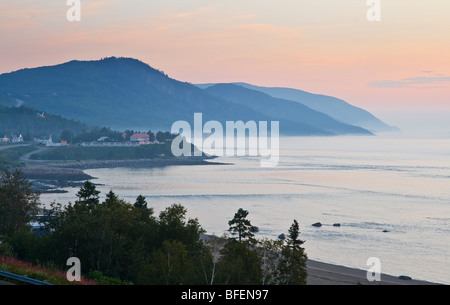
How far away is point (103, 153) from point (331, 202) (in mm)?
58661

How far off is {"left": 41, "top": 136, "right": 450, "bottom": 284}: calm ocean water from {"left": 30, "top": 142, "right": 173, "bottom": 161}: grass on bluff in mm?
13269

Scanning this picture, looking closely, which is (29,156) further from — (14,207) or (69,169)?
(14,207)

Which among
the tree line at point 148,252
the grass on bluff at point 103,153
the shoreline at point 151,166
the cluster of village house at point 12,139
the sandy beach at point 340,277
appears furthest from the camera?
the cluster of village house at point 12,139

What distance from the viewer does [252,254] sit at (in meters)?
14.1

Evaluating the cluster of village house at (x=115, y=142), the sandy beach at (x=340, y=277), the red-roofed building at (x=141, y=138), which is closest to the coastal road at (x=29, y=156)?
the cluster of village house at (x=115, y=142)

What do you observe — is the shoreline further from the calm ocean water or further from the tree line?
the tree line

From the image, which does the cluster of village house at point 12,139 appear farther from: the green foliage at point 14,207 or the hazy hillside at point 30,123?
the green foliage at point 14,207

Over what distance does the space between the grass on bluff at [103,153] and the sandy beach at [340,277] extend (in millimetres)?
67280

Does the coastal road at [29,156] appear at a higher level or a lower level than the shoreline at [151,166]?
higher

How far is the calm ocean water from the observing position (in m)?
27.8

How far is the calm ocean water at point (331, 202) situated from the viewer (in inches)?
1096

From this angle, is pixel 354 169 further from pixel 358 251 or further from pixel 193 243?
pixel 193 243

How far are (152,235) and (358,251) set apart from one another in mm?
14212

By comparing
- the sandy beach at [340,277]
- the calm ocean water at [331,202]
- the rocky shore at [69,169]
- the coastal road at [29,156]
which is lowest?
the sandy beach at [340,277]
